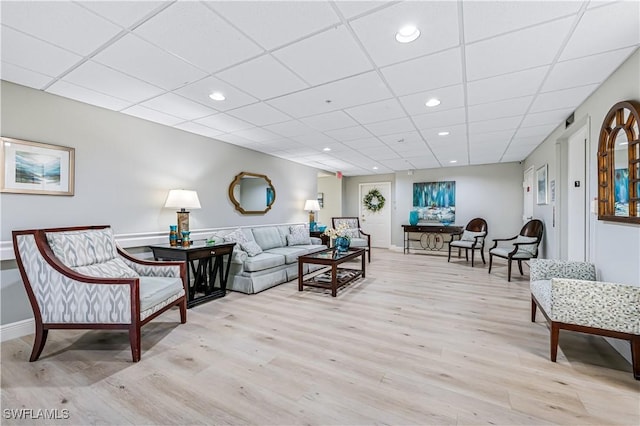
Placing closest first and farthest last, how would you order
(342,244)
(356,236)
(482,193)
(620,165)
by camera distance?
(620,165), (342,244), (356,236), (482,193)

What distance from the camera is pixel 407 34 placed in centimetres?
190

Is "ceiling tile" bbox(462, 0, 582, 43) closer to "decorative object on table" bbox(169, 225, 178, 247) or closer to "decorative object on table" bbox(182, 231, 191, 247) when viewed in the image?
"decorative object on table" bbox(182, 231, 191, 247)

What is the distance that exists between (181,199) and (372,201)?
6.26 meters

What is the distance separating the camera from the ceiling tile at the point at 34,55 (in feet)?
6.42

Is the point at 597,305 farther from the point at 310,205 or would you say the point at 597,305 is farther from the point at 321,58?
the point at 310,205

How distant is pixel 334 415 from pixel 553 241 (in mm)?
4510

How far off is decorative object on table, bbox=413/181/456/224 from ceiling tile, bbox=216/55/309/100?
592 cm

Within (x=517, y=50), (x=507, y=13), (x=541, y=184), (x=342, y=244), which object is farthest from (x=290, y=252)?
(x=541, y=184)

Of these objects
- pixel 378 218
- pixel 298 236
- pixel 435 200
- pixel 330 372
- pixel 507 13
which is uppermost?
pixel 507 13

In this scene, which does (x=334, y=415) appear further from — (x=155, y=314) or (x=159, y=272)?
(x=159, y=272)

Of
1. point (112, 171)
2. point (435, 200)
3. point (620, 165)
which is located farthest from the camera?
point (435, 200)

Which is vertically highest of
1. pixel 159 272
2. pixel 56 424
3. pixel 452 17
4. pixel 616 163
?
pixel 452 17

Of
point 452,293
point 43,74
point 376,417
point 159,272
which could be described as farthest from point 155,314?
point 452,293

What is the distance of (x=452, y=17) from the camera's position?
5.67 feet
